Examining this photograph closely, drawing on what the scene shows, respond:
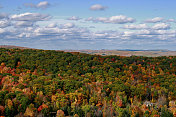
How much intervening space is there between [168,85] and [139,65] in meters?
7.23

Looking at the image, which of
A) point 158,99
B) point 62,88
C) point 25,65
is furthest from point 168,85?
point 25,65

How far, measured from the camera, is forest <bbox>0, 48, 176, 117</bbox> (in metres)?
11.7

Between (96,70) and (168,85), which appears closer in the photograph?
(168,85)

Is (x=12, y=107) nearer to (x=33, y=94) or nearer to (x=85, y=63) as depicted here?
(x=33, y=94)

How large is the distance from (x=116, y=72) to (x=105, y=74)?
174 cm

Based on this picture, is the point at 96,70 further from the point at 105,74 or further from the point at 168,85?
the point at 168,85

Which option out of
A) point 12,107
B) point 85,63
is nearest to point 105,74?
point 85,63

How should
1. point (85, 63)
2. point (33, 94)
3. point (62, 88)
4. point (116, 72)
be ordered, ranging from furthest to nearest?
1. point (85, 63)
2. point (116, 72)
3. point (62, 88)
4. point (33, 94)

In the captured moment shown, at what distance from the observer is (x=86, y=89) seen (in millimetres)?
15641

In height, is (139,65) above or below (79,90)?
above

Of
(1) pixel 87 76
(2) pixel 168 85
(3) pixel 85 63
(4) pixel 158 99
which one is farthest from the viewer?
(3) pixel 85 63

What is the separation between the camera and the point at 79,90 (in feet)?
49.6

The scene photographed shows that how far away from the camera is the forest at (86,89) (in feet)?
38.5

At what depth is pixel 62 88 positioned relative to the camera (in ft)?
52.5
